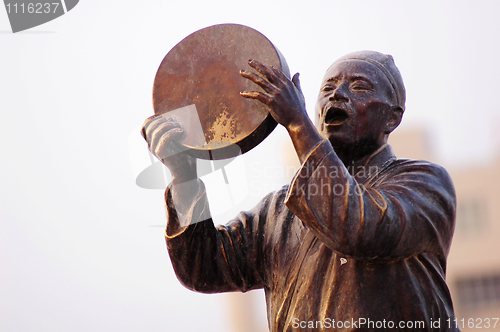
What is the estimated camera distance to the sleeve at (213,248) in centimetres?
294

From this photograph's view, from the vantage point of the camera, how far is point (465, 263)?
2512cm

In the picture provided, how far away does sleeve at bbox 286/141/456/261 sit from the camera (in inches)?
96.0

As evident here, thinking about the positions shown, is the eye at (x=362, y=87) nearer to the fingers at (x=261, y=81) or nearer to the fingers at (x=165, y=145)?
the fingers at (x=261, y=81)

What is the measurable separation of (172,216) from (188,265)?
0.91ft

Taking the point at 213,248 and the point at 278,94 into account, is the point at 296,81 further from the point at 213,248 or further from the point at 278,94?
the point at 213,248

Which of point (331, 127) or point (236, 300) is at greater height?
point (331, 127)

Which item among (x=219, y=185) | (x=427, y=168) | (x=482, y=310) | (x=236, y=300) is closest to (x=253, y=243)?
(x=219, y=185)

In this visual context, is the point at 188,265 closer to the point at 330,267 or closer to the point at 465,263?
the point at 330,267

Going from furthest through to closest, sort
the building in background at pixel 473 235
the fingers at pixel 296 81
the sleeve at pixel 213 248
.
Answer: the building in background at pixel 473 235 < the sleeve at pixel 213 248 < the fingers at pixel 296 81

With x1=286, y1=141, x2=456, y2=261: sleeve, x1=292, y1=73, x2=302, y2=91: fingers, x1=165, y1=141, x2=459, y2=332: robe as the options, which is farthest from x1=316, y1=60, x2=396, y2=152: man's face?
x1=286, y1=141, x2=456, y2=261: sleeve

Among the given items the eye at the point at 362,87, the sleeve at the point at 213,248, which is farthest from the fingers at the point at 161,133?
the eye at the point at 362,87

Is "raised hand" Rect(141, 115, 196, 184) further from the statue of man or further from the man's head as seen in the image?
the man's head

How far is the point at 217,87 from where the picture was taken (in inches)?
115

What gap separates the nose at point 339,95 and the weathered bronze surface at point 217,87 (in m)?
0.29
